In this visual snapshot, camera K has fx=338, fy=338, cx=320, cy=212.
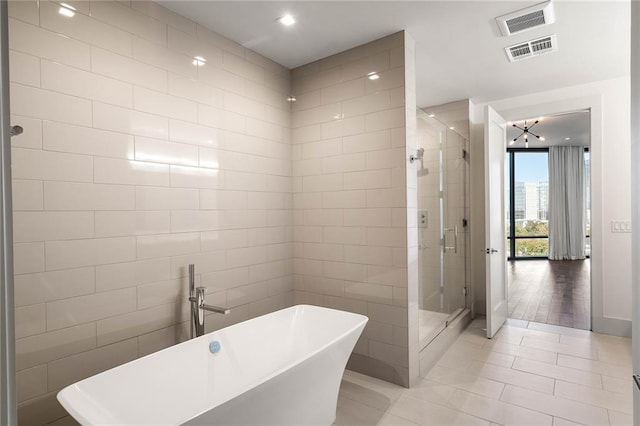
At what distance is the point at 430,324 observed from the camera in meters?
3.18

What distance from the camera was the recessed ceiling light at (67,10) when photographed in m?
1.73

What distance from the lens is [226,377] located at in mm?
2020

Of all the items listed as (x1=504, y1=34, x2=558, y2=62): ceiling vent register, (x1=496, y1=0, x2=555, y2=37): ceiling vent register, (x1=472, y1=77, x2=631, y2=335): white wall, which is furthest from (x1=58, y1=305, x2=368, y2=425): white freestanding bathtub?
(x1=472, y1=77, x2=631, y2=335): white wall

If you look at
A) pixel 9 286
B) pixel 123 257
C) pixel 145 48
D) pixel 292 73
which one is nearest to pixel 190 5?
pixel 145 48

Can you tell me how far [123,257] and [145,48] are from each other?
4.21 feet

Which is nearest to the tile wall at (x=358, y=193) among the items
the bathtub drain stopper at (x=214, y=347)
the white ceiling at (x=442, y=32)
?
the white ceiling at (x=442, y=32)

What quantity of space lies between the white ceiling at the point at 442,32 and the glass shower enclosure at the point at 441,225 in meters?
0.62

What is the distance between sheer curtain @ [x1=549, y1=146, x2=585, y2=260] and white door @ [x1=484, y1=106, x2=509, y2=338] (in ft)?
17.2

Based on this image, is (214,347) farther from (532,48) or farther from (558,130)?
(558,130)

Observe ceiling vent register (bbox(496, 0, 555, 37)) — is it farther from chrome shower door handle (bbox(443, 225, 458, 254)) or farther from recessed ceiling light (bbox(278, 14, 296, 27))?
chrome shower door handle (bbox(443, 225, 458, 254))

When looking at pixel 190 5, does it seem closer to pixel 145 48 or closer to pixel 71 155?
pixel 145 48

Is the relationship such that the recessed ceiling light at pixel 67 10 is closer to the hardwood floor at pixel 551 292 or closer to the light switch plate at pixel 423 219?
the light switch plate at pixel 423 219

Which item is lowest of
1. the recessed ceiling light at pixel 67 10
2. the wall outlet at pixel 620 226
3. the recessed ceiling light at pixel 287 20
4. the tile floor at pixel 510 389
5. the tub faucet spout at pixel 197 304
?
the tile floor at pixel 510 389

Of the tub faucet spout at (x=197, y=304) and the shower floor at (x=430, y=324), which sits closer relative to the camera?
the tub faucet spout at (x=197, y=304)
